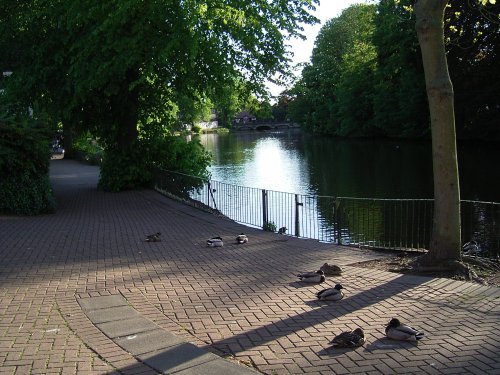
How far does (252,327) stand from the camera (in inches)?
228

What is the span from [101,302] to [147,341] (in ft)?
5.11

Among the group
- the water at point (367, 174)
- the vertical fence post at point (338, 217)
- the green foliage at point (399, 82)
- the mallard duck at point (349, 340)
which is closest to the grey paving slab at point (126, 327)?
the mallard duck at point (349, 340)

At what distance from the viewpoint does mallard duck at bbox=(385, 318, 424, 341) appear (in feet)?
17.1

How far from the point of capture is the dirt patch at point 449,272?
8062mm

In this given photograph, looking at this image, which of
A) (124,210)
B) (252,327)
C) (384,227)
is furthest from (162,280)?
(384,227)

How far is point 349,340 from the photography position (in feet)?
16.7

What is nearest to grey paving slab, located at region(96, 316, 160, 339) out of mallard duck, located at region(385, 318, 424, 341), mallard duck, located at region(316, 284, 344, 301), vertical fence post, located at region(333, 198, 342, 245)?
mallard duck, located at region(316, 284, 344, 301)

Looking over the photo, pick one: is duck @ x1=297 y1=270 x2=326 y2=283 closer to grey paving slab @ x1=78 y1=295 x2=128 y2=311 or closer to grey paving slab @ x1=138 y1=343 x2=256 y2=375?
grey paving slab @ x1=78 y1=295 x2=128 y2=311

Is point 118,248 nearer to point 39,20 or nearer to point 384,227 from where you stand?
point 384,227

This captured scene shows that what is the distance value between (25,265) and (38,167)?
7.94m

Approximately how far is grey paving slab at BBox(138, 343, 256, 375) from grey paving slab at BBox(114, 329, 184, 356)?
106mm

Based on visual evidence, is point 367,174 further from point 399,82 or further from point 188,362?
point 188,362

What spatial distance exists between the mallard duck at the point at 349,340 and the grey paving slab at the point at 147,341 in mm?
1487

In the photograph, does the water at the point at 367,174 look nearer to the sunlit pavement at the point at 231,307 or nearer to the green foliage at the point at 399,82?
the green foliage at the point at 399,82
